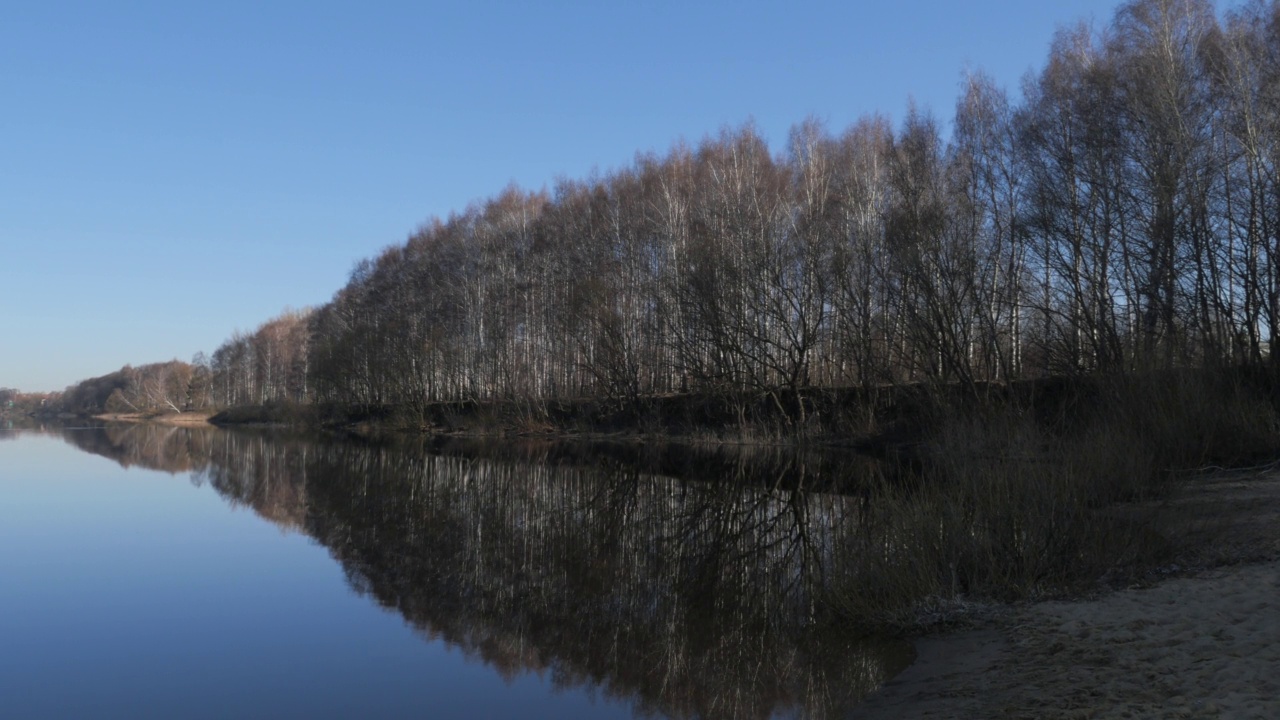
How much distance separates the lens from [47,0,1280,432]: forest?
2172 centimetres

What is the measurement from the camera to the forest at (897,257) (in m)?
21.7

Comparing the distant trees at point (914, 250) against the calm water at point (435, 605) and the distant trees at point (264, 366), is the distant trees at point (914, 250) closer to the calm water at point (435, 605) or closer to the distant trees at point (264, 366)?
the calm water at point (435, 605)

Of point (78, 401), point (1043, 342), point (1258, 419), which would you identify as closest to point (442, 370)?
point (1043, 342)

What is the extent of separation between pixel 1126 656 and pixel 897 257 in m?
24.4

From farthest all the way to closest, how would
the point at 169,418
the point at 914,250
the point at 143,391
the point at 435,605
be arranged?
1. the point at 143,391
2. the point at 169,418
3. the point at 914,250
4. the point at 435,605

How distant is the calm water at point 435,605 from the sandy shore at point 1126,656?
0.72m

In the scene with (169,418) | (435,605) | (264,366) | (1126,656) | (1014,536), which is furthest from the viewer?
(169,418)

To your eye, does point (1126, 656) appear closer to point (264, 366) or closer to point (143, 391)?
point (264, 366)

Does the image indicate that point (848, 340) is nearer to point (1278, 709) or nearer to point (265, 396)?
point (1278, 709)

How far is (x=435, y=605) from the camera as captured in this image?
1100cm

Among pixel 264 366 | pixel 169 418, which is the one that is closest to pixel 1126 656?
pixel 264 366

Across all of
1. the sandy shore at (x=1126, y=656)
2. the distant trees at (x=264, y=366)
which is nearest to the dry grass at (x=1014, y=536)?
the sandy shore at (x=1126, y=656)

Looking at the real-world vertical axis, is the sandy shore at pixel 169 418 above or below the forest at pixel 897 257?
below

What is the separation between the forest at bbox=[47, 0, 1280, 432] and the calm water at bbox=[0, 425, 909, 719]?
10691 millimetres
